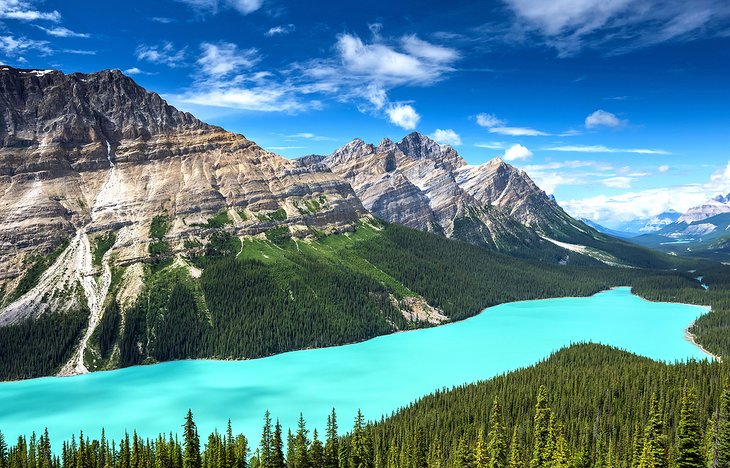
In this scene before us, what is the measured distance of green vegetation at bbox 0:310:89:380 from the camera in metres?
127

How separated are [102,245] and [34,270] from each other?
20.2 metres

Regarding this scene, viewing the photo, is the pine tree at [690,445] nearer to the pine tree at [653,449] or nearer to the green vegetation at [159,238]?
the pine tree at [653,449]

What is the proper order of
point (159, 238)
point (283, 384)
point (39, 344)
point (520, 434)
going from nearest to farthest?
point (520, 434)
point (283, 384)
point (39, 344)
point (159, 238)

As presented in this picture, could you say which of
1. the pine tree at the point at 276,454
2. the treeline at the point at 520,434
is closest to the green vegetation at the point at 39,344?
the treeline at the point at 520,434

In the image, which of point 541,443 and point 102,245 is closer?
point 541,443

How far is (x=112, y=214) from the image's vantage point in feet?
608

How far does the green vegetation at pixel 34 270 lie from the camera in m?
153

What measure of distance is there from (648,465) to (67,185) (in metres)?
189

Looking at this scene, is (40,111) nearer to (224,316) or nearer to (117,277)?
(117,277)

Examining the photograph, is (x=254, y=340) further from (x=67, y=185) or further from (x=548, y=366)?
(x=67, y=185)

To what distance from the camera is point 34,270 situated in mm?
160000

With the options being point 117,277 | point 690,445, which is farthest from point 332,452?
point 117,277

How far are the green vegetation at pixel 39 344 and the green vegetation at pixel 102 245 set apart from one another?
85.7 feet

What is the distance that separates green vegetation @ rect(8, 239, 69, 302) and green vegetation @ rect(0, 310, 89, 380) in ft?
50.4
